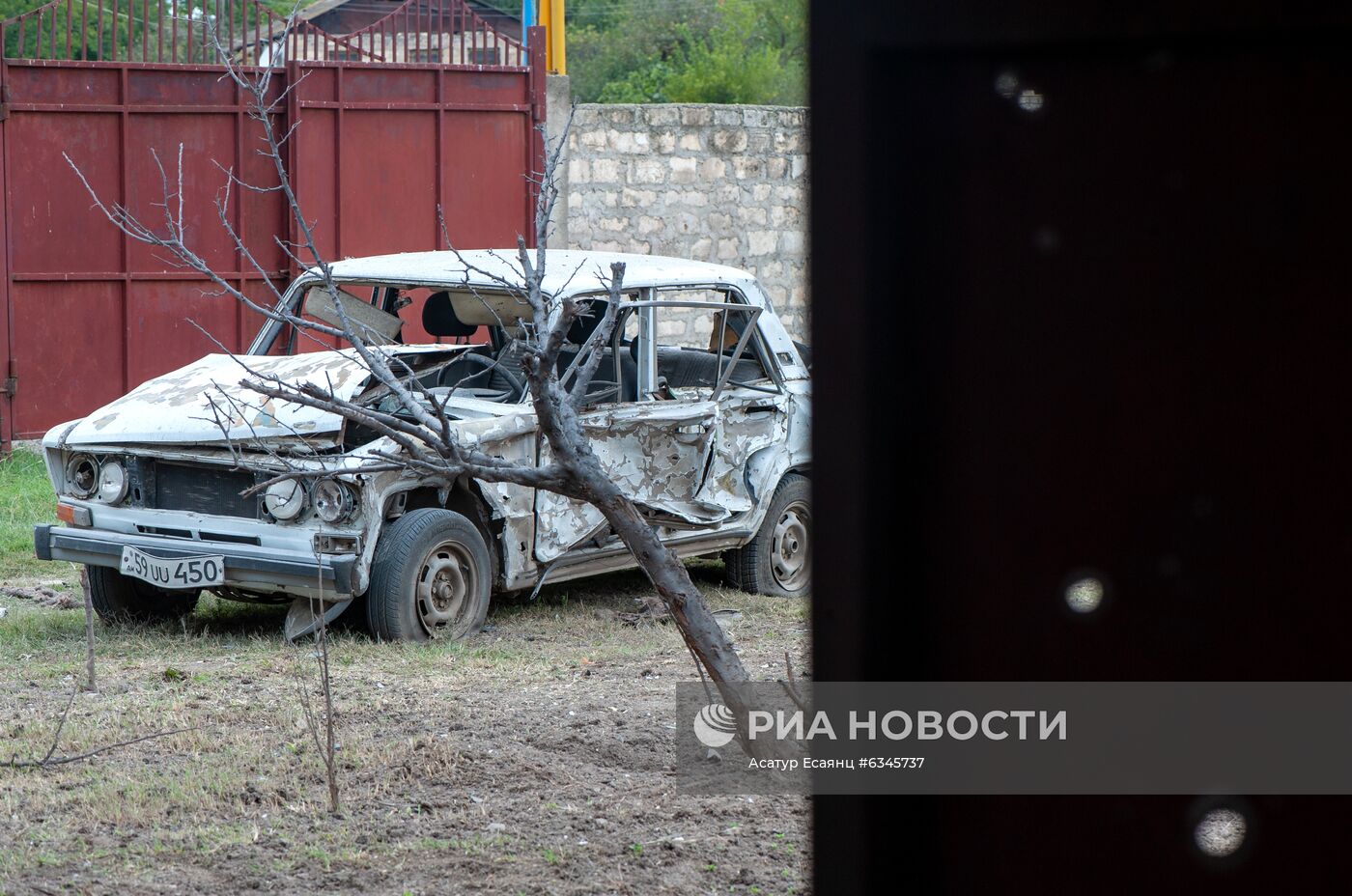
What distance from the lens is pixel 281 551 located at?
5438 mm

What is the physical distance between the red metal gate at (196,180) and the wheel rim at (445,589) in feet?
15.6

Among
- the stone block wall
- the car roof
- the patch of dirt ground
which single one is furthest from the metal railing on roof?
the patch of dirt ground

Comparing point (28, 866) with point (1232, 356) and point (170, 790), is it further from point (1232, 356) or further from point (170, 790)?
point (1232, 356)

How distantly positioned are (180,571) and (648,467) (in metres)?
1.97

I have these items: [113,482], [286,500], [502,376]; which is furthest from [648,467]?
[113,482]

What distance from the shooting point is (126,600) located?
6152mm

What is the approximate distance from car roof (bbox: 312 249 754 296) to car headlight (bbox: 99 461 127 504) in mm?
1340

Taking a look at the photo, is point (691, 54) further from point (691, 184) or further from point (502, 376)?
point (502, 376)

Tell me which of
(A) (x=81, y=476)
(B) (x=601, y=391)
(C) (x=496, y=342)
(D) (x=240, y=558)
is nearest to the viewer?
(D) (x=240, y=558)

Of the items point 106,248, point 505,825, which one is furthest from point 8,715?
point 106,248

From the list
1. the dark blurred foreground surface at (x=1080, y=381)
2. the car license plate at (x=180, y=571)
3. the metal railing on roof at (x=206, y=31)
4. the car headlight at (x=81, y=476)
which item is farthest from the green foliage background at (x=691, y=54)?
the dark blurred foreground surface at (x=1080, y=381)

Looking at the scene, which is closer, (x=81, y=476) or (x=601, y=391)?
(x=81, y=476)

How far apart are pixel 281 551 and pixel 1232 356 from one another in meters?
4.63

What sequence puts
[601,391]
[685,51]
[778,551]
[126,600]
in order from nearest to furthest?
[126,600]
[601,391]
[778,551]
[685,51]
